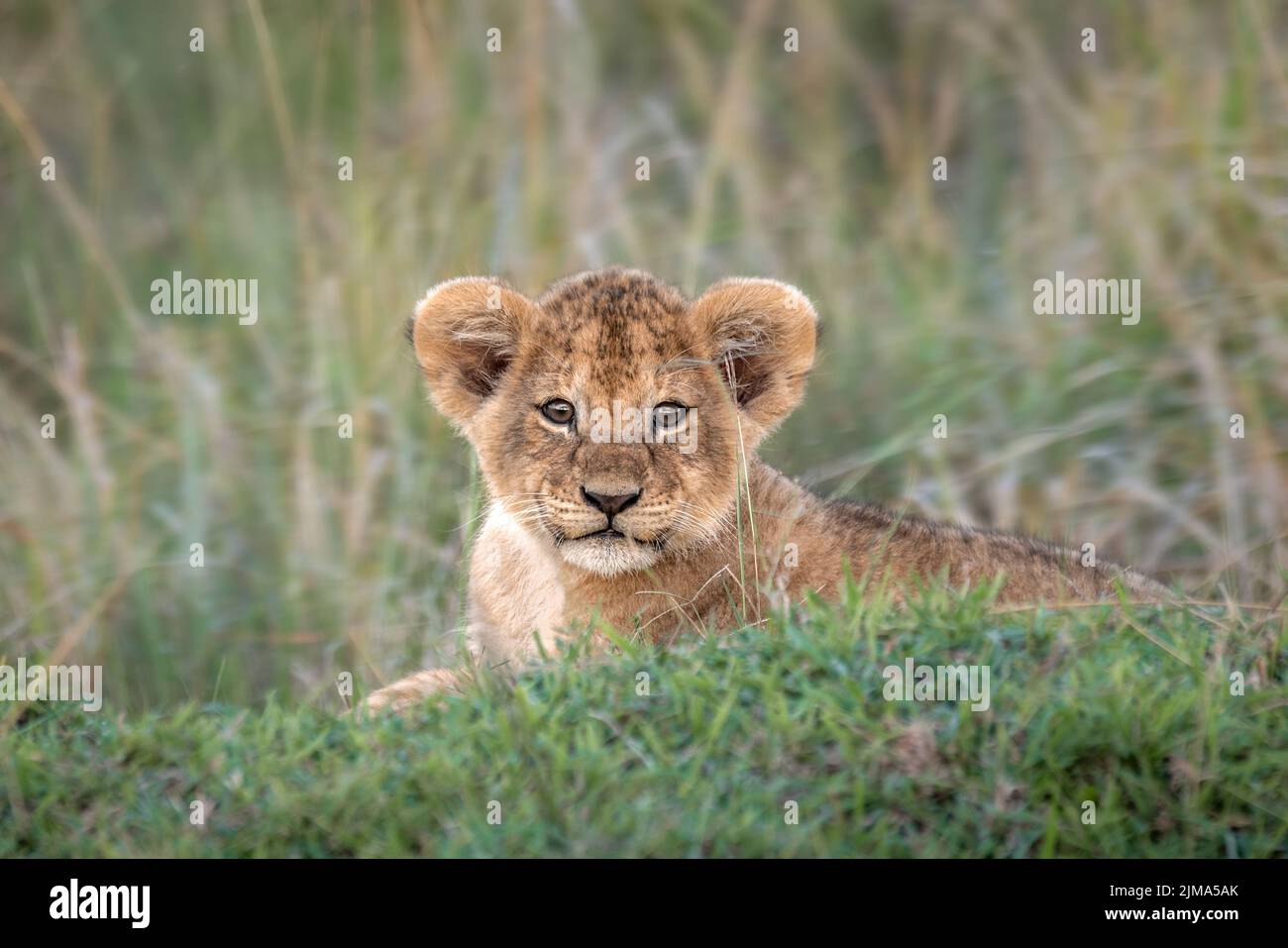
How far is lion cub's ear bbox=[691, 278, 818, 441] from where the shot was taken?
22.7 ft

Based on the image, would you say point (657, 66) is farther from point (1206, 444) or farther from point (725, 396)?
point (725, 396)

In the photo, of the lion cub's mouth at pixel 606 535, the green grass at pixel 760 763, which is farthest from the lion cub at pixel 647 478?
the green grass at pixel 760 763

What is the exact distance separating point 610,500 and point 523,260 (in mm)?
4448

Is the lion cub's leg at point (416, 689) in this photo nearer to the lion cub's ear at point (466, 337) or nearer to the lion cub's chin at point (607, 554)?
the lion cub's chin at point (607, 554)

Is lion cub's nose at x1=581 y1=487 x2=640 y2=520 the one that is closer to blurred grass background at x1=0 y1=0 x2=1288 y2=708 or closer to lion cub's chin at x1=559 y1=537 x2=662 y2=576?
lion cub's chin at x1=559 y1=537 x2=662 y2=576

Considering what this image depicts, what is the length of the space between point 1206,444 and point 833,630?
474cm

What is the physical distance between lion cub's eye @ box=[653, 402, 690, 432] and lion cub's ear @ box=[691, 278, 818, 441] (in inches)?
11.2

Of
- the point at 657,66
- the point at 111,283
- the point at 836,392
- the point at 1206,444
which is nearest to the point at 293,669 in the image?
the point at 111,283

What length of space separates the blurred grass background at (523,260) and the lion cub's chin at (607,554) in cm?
158

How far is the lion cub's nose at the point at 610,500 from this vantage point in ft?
20.9

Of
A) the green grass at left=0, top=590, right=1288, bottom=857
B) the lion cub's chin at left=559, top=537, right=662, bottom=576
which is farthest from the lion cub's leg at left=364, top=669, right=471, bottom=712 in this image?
the lion cub's chin at left=559, top=537, right=662, bottom=576

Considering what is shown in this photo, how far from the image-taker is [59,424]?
11.4 m
